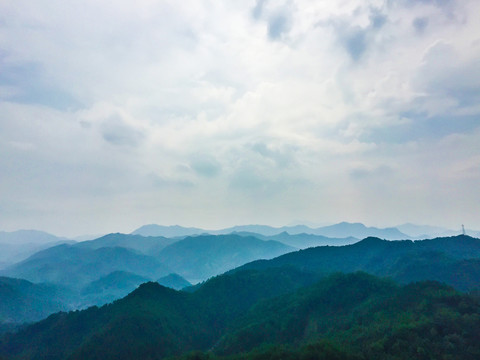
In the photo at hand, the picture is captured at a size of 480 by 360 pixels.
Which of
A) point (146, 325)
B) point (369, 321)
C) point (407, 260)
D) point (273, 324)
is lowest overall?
point (273, 324)

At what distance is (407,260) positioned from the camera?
140 metres

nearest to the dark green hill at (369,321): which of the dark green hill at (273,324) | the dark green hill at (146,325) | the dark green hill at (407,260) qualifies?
the dark green hill at (273,324)

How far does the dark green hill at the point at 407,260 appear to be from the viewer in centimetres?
11638

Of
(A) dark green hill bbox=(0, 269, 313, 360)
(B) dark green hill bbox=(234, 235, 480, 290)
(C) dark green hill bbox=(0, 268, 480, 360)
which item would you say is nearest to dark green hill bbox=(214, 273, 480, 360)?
(C) dark green hill bbox=(0, 268, 480, 360)

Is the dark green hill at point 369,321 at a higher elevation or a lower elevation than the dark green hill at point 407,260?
lower

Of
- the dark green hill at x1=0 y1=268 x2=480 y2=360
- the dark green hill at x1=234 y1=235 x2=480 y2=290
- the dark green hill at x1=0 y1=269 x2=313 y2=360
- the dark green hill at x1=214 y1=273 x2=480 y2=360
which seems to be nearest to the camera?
the dark green hill at x1=214 y1=273 x2=480 y2=360

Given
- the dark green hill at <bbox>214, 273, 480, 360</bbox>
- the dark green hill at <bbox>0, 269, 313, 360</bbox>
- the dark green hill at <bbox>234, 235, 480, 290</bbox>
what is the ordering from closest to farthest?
the dark green hill at <bbox>214, 273, 480, 360</bbox> < the dark green hill at <bbox>0, 269, 313, 360</bbox> < the dark green hill at <bbox>234, 235, 480, 290</bbox>

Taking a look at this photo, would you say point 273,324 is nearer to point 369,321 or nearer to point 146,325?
point 369,321

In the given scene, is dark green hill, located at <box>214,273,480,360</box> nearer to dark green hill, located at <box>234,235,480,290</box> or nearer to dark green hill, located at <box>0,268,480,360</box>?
dark green hill, located at <box>0,268,480,360</box>

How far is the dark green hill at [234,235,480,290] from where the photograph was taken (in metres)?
116

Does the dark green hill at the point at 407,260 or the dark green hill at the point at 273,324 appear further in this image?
the dark green hill at the point at 407,260

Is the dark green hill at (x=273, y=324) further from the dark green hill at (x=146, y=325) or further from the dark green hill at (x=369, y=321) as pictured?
the dark green hill at (x=146, y=325)

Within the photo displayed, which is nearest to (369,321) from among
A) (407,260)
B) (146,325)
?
(146,325)

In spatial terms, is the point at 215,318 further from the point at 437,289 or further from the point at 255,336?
the point at 437,289
